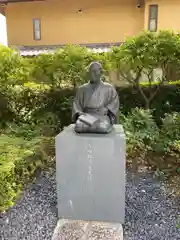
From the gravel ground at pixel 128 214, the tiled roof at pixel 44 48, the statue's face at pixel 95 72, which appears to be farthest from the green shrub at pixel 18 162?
the tiled roof at pixel 44 48

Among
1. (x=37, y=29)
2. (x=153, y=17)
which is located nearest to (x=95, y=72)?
(x=153, y=17)

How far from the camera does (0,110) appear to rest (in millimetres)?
8062

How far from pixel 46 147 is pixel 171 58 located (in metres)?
4.37

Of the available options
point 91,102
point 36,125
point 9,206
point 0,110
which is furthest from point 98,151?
point 0,110

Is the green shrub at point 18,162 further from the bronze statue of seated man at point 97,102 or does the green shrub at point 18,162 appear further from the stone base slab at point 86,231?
the bronze statue of seated man at point 97,102

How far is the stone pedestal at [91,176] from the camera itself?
345 centimetres

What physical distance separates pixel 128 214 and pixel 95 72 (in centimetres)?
230

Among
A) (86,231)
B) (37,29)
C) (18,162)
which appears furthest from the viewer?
(37,29)

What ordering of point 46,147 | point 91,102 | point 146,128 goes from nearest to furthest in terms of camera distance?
point 91,102 → point 46,147 → point 146,128

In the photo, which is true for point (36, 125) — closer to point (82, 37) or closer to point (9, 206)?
point (9, 206)

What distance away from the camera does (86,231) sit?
343 cm

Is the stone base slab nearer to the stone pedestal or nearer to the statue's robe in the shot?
the stone pedestal

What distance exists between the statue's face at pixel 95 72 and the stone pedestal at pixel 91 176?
845mm

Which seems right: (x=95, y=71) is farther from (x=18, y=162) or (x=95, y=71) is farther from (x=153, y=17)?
(x=153, y=17)
